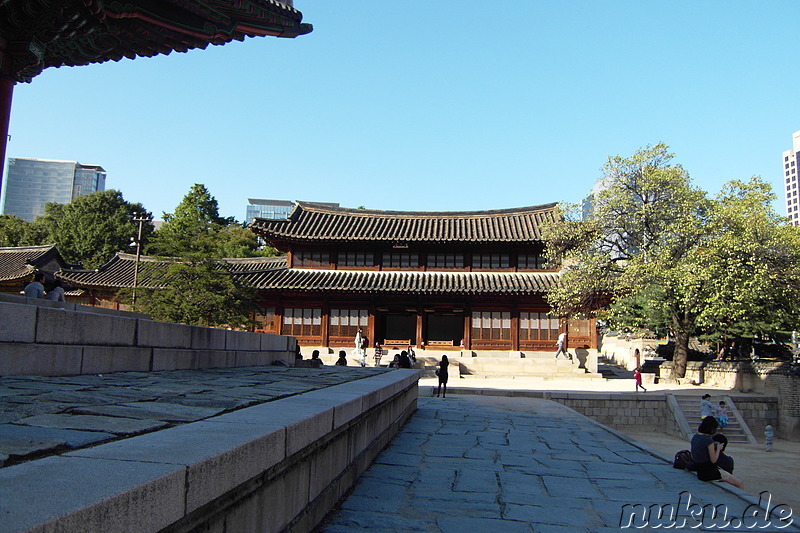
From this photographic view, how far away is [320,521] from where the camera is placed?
4285 millimetres

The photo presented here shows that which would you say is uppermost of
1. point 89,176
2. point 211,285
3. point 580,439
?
point 89,176

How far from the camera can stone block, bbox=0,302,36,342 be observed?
523cm

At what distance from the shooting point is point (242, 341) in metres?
10.3

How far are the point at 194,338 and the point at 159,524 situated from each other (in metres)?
6.76

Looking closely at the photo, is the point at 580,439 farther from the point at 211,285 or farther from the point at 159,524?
the point at 211,285

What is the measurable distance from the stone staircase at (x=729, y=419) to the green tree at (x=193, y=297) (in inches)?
635

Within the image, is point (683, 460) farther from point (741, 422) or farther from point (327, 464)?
point (741, 422)

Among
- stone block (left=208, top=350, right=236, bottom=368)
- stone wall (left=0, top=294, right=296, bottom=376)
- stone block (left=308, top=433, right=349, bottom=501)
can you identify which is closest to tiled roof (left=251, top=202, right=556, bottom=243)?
stone block (left=208, top=350, right=236, bottom=368)

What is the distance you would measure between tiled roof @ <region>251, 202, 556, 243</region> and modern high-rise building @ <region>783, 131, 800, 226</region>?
141172mm

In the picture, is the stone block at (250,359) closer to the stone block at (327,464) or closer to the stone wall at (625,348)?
the stone block at (327,464)

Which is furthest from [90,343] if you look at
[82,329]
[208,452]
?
[208,452]

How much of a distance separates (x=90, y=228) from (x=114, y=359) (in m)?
50.3

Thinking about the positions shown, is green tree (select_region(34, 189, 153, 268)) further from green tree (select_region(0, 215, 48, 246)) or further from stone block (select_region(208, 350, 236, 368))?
stone block (select_region(208, 350, 236, 368))

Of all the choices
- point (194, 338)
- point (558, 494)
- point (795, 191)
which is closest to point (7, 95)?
point (194, 338)
